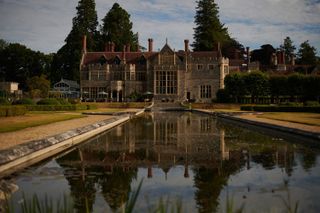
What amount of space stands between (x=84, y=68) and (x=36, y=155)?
53191 mm

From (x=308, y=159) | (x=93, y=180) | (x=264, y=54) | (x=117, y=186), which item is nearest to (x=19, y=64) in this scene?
(x=264, y=54)

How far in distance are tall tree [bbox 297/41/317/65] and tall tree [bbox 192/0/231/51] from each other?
21.8 m

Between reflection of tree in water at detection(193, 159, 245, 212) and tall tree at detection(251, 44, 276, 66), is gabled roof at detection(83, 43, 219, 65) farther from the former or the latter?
reflection of tree in water at detection(193, 159, 245, 212)

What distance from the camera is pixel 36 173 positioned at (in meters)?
9.38

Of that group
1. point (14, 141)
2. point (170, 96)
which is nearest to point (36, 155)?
point (14, 141)

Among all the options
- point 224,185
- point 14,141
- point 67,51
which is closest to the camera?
point 224,185

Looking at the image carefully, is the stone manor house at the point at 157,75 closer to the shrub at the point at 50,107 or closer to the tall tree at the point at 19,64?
the shrub at the point at 50,107

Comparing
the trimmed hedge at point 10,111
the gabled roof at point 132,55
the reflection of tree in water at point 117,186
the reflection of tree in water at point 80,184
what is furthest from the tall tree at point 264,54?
the reflection of tree in water at point 117,186

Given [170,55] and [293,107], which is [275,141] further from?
[170,55]

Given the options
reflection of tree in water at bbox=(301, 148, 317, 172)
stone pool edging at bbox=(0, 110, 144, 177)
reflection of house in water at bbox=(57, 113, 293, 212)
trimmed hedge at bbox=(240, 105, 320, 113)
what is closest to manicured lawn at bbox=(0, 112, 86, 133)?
stone pool edging at bbox=(0, 110, 144, 177)

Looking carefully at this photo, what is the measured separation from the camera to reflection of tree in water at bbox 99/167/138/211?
22.5 ft

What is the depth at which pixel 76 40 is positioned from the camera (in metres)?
72.6

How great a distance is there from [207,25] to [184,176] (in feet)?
253

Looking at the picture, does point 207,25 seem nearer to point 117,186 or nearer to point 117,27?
point 117,27
